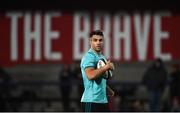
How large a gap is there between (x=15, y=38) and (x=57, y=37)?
110cm

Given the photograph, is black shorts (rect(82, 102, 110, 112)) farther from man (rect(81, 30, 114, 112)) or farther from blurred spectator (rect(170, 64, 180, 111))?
blurred spectator (rect(170, 64, 180, 111))

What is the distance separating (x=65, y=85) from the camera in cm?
1508

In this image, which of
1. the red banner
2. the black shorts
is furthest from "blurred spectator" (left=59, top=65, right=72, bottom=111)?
the black shorts

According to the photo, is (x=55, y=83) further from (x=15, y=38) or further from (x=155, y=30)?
(x=155, y=30)

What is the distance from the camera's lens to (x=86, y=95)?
630cm

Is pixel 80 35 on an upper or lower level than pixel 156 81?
upper

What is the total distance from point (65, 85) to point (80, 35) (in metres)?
1.40

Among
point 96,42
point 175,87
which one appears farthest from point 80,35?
point 96,42

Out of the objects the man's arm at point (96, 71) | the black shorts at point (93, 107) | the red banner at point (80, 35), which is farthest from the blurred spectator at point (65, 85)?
the man's arm at point (96, 71)

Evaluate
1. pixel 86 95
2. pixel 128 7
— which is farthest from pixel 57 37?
pixel 86 95

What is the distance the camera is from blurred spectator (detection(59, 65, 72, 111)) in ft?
49.0

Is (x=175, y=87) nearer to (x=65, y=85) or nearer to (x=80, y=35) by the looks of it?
(x=65, y=85)

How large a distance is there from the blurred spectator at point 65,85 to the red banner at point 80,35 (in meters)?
0.56

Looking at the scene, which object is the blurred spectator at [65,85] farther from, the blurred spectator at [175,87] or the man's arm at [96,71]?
the man's arm at [96,71]
